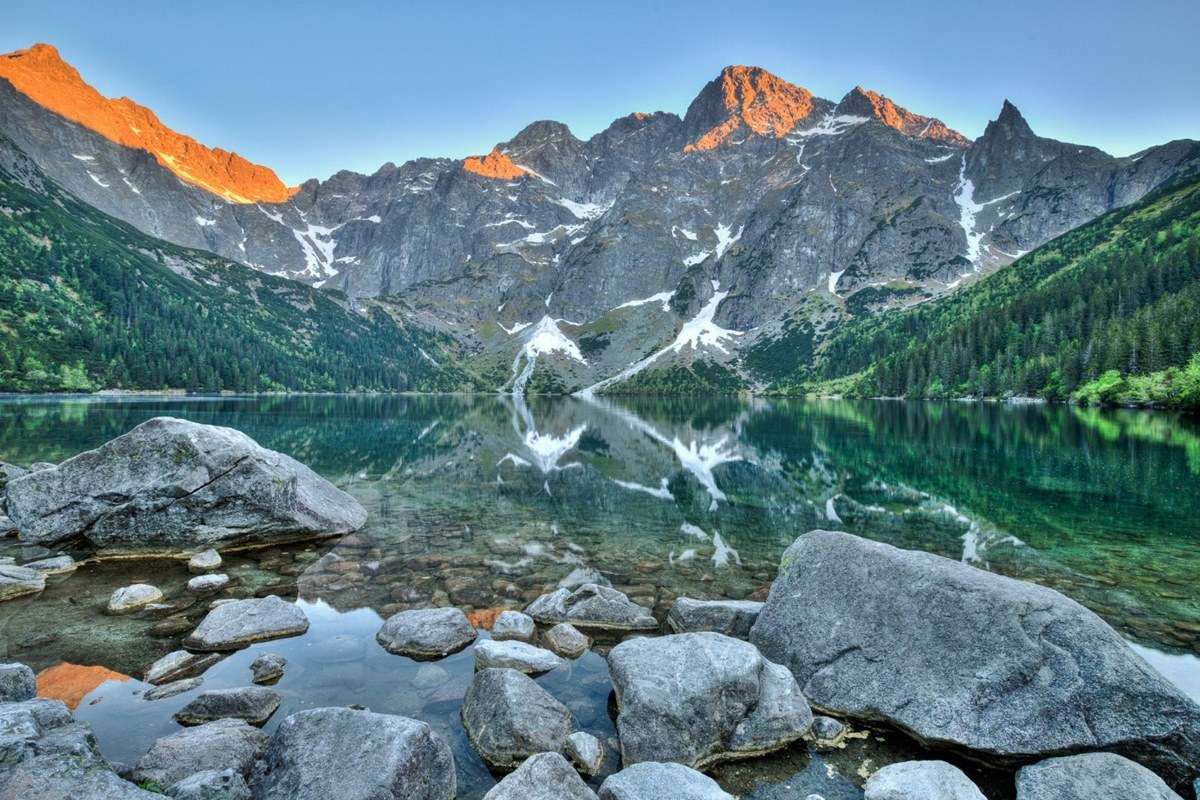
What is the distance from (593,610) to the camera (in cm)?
1522

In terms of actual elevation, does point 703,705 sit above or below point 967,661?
below

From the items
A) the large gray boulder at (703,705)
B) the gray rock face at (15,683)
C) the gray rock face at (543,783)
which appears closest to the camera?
the gray rock face at (543,783)

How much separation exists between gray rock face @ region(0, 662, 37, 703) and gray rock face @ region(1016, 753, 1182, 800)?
1541 centimetres

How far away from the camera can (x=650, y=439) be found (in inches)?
2739

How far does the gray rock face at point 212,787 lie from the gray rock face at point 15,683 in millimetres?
4267

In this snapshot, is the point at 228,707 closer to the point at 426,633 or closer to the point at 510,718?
the point at 426,633

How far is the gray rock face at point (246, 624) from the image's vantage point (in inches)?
521

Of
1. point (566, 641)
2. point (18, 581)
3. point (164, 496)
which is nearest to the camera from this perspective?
point (566, 641)

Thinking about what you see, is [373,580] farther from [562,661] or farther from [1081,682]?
[1081,682]

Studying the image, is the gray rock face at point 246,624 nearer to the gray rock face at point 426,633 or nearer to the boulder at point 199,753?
the gray rock face at point 426,633

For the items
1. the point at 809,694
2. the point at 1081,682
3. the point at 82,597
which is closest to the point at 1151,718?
the point at 1081,682

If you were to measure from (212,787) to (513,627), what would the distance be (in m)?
7.42

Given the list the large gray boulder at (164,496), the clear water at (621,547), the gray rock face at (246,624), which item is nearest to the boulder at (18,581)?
the clear water at (621,547)

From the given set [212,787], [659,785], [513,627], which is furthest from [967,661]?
[212,787]
